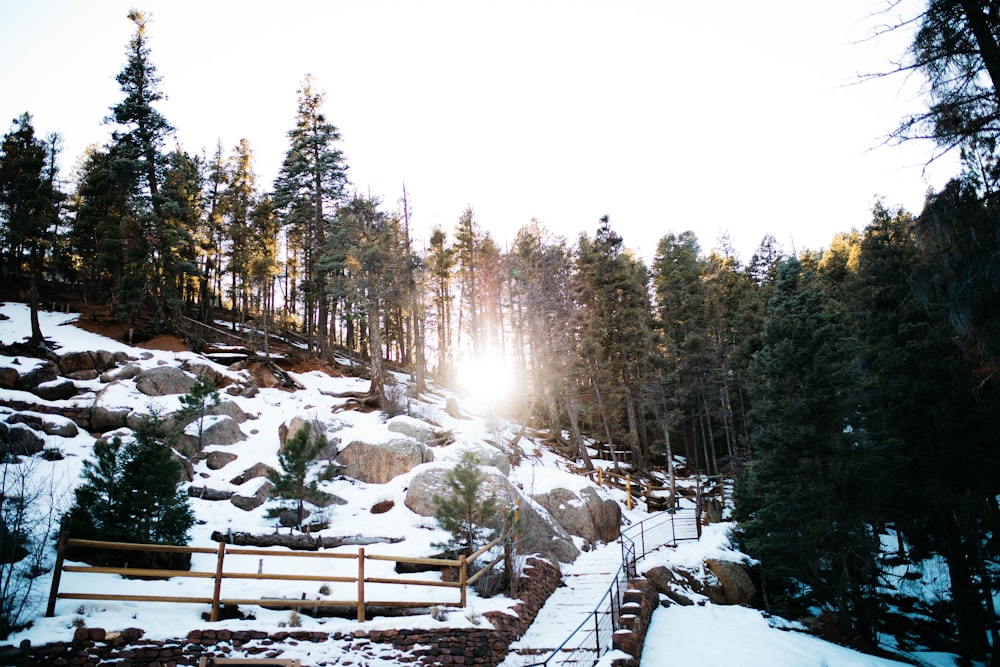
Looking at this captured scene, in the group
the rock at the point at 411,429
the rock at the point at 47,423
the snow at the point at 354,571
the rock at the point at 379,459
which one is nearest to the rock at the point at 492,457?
the snow at the point at 354,571

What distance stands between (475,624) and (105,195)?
32.7m

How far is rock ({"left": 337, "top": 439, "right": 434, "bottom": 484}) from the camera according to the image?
17.4 m

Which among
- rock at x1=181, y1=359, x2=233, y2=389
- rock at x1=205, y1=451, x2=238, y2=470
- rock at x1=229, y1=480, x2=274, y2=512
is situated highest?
rock at x1=181, y1=359, x2=233, y2=389

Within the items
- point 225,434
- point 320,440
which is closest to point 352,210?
point 225,434

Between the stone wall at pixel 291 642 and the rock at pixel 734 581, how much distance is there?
8406mm

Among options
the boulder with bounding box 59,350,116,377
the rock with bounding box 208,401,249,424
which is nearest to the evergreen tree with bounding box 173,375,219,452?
the rock with bounding box 208,401,249,424

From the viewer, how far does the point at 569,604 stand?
528 inches

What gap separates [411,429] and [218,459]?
659 cm

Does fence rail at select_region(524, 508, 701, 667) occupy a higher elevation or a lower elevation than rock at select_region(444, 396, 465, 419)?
lower

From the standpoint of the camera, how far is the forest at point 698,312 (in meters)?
9.05

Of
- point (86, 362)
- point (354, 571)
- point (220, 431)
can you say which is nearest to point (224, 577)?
point (354, 571)

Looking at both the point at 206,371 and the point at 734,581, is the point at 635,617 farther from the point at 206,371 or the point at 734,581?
the point at 206,371

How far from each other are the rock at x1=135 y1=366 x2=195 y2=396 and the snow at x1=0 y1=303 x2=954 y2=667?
0.53 metres

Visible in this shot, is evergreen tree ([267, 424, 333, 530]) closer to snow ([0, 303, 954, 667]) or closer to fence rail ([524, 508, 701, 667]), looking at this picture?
snow ([0, 303, 954, 667])
